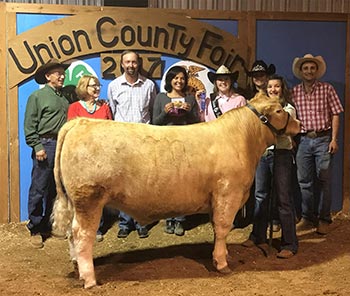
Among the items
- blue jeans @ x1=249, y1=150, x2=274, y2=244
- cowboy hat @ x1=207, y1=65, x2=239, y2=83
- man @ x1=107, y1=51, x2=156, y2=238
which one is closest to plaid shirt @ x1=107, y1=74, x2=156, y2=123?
man @ x1=107, y1=51, x2=156, y2=238

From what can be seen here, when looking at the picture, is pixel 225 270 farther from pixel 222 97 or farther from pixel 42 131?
pixel 42 131

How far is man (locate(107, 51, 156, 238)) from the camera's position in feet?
17.6

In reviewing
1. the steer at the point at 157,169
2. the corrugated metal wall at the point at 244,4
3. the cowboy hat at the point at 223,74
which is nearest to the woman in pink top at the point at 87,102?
the steer at the point at 157,169

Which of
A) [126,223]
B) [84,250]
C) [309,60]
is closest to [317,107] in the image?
[309,60]

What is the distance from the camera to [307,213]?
583 centimetres

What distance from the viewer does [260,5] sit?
6.48 metres

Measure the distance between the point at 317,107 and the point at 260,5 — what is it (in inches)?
68.0

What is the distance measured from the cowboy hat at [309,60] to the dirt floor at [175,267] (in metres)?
1.72

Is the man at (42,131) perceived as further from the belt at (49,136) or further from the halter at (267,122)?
the halter at (267,122)

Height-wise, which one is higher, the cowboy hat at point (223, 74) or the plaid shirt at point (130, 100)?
the cowboy hat at point (223, 74)

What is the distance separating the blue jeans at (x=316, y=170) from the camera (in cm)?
550

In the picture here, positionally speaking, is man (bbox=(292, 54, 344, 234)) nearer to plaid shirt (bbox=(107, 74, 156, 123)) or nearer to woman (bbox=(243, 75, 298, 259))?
woman (bbox=(243, 75, 298, 259))

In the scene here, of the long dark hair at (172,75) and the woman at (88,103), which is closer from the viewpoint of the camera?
the woman at (88,103)

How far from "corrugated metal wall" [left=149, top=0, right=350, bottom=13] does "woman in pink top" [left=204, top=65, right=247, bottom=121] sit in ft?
4.62
